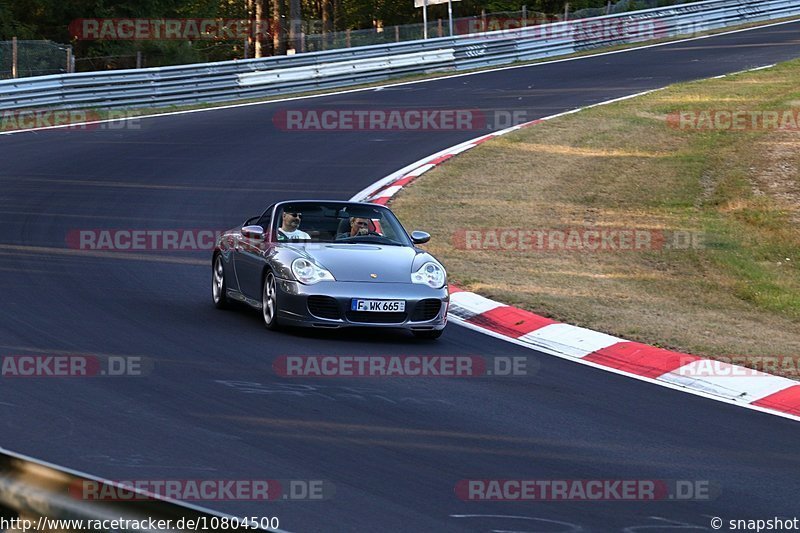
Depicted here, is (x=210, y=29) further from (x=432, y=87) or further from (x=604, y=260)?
(x=604, y=260)

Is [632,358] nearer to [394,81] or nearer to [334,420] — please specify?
[334,420]

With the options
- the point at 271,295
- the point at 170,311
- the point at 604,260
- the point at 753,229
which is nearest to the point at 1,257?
the point at 170,311

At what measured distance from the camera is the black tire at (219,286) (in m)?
11.7

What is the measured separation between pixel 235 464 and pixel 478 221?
433 inches

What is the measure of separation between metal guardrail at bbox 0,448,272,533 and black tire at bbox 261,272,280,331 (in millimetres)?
6827

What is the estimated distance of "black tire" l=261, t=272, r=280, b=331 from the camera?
406 inches

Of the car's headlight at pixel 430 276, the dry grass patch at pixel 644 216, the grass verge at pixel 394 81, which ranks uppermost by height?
the grass verge at pixel 394 81


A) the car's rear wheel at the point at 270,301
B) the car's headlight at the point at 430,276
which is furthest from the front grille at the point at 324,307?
the car's headlight at the point at 430,276

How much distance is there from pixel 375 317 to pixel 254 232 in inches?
66.4

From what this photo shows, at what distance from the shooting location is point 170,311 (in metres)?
11.0

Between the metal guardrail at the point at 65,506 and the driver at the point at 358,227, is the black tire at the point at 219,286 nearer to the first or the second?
the driver at the point at 358,227

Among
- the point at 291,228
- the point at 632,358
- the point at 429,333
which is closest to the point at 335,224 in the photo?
the point at 291,228

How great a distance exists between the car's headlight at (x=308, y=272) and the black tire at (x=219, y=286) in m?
1.56

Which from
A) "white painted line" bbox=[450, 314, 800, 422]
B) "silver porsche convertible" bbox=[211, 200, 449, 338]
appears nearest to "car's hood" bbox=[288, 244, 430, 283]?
"silver porsche convertible" bbox=[211, 200, 449, 338]
